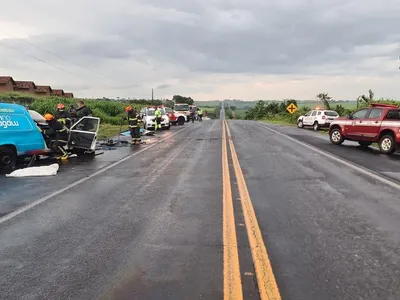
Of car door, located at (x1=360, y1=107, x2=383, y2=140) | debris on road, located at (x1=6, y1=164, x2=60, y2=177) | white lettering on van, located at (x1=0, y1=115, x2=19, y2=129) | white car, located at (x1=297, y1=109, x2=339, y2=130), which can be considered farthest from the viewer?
white car, located at (x1=297, y1=109, x2=339, y2=130)

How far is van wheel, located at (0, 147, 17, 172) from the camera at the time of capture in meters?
11.2

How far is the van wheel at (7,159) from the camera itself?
11227 millimetres

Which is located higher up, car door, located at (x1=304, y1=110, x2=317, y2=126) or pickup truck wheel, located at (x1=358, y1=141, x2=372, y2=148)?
car door, located at (x1=304, y1=110, x2=317, y2=126)

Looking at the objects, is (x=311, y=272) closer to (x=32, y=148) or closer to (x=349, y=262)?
(x=349, y=262)

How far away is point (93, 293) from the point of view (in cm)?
361

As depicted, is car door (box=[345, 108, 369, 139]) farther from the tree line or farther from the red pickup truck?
the tree line

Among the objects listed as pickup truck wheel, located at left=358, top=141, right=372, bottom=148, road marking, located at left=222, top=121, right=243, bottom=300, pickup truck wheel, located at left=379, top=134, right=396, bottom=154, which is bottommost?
pickup truck wheel, located at left=358, top=141, right=372, bottom=148

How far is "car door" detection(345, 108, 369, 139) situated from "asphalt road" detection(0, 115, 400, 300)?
7.45m

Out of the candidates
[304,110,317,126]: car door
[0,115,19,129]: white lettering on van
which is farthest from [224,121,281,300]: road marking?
[304,110,317,126]: car door

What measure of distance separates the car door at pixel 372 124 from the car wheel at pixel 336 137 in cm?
175

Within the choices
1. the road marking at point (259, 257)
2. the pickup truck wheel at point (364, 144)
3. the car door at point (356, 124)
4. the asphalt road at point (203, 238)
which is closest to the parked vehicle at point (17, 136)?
the asphalt road at point (203, 238)

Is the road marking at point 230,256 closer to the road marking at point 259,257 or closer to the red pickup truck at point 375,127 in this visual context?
the road marking at point 259,257

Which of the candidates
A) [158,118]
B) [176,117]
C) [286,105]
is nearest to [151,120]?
[158,118]

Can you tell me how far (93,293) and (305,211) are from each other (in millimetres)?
3893
